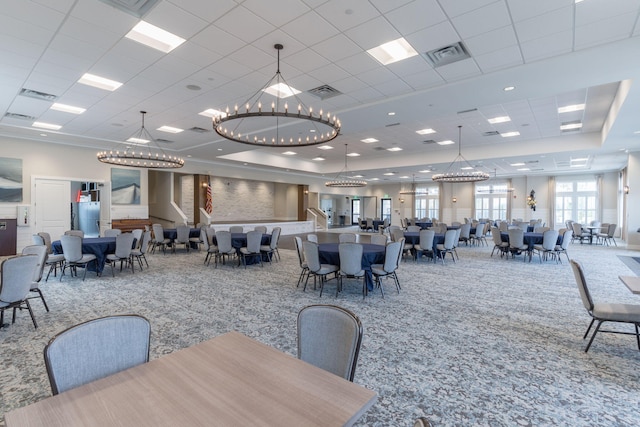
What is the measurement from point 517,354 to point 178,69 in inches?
248

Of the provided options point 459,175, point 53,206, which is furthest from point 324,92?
point 53,206

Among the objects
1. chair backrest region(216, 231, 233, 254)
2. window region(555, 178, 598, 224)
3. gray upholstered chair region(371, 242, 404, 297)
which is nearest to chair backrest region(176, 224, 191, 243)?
chair backrest region(216, 231, 233, 254)

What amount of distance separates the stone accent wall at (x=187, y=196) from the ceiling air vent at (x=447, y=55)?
14.1m

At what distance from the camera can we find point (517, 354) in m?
3.43

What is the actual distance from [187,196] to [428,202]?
1738 centimetres

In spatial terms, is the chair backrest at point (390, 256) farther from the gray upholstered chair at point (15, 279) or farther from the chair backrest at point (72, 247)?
the chair backrest at point (72, 247)

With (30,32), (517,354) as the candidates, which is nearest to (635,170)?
(517,354)

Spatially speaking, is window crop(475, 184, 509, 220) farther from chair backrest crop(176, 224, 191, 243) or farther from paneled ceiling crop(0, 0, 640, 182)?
chair backrest crop(176, 224, 191, 243)

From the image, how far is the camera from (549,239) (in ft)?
29.1

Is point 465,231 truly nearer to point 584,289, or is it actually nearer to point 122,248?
point 584,289

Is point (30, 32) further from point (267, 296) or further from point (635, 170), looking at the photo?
point (635, 170)

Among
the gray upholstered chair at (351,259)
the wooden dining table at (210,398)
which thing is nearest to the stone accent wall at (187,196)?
the gray upholstered chair at (351,259)

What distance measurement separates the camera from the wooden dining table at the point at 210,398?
3.82 feet

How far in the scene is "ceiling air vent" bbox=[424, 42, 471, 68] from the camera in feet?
14.9
